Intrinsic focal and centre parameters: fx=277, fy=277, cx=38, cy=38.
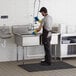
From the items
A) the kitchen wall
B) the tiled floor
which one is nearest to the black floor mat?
the tiled floor

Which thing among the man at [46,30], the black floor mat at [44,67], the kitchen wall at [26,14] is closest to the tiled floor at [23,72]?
the black floor mat at [44,67]

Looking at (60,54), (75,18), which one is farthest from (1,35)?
(75,18)

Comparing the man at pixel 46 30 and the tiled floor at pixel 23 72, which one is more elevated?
the man at pixel 46 30

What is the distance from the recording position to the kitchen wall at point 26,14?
24.7 ft

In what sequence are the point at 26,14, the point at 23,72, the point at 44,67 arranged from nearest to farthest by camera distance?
the point at 23,72, the point at 44,67, the point at 26,14

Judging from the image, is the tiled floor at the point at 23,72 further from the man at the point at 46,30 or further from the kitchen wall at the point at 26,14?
the kitchen wall at the point at 26,14

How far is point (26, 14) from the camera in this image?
769 centimetres

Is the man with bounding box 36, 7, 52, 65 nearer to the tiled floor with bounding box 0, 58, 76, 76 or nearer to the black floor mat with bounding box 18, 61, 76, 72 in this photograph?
the black floor mat with bounding box 18, 61, 76, 72

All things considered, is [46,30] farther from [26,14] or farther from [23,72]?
[23,72]

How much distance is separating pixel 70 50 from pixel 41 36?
1.29m

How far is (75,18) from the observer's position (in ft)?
27.1

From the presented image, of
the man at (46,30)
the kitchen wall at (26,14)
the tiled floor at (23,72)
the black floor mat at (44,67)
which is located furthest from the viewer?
the kitchen wall at (26,14)

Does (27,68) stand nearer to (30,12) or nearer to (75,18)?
(30,12)

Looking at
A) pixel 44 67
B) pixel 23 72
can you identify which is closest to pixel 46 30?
pixel 44 67
